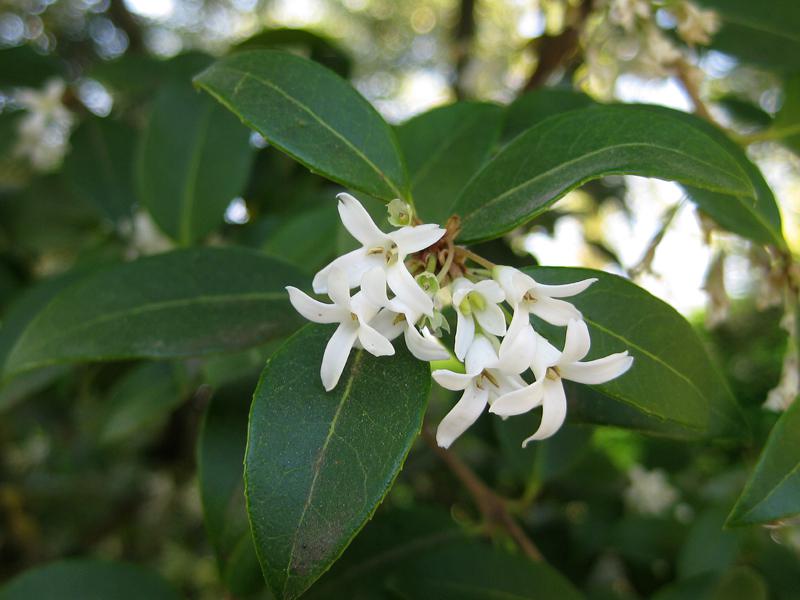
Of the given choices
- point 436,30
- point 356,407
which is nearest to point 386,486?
point 356,407

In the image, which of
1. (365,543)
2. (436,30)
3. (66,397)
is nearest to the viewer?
(365,543)

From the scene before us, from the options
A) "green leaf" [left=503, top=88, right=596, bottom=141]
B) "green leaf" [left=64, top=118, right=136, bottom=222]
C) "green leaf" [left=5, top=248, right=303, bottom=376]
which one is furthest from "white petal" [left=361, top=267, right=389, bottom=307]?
"green leaf" [left=64, top=118, right=136, bottom=222]

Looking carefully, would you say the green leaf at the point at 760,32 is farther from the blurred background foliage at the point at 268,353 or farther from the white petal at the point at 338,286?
the white petal at the point at 338,286

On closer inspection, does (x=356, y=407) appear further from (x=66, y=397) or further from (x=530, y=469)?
(x=66, y=397)

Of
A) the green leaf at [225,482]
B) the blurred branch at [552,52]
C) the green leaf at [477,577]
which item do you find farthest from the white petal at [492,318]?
the blurred branch at [552,52]

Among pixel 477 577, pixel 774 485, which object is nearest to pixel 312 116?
pixel 774 485

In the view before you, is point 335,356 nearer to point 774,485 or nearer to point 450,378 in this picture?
point 450,378
